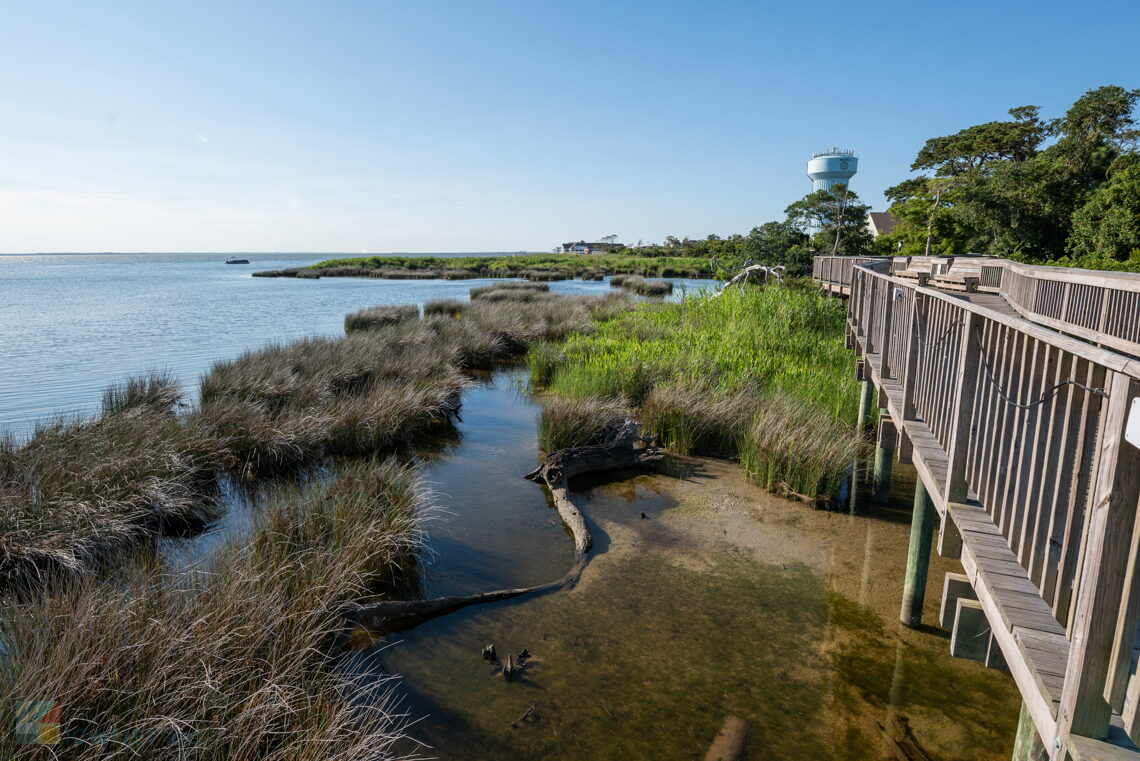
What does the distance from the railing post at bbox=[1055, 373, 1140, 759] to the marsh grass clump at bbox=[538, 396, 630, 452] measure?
7123 mm

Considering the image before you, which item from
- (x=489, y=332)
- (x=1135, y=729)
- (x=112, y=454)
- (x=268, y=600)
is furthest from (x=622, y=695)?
(x=489, y=332)

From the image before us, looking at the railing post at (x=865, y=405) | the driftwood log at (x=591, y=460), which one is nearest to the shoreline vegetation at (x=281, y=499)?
the railing post at (x=865, y=405)

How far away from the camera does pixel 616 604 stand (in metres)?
5.11

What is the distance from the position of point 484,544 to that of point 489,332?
11.6m

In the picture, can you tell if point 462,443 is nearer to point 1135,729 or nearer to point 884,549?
point 884,549

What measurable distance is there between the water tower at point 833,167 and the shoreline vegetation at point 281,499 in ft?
282

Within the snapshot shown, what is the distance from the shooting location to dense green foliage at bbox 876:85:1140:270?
19.2 m

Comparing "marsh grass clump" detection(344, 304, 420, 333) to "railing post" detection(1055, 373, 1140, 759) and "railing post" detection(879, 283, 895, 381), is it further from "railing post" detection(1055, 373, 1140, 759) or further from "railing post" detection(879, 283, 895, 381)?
"railing post" detection(1055, 373, 1140, 759)

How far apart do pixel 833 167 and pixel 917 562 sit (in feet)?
318

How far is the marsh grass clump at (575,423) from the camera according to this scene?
8789 mm

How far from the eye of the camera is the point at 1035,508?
243 cm

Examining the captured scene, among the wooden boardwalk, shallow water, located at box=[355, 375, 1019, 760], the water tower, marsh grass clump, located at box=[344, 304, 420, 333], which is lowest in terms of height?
shallow water, located at box=[355, 375, 1019, 760]

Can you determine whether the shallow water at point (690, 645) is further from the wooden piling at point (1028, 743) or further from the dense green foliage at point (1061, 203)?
the dense green foliage at point (1061, 203)

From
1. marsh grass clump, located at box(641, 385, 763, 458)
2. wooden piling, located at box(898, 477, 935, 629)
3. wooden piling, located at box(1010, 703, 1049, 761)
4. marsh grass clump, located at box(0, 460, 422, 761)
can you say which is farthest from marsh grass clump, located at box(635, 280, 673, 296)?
wooden piling, located at box(1010, 703, 1049, 761)
